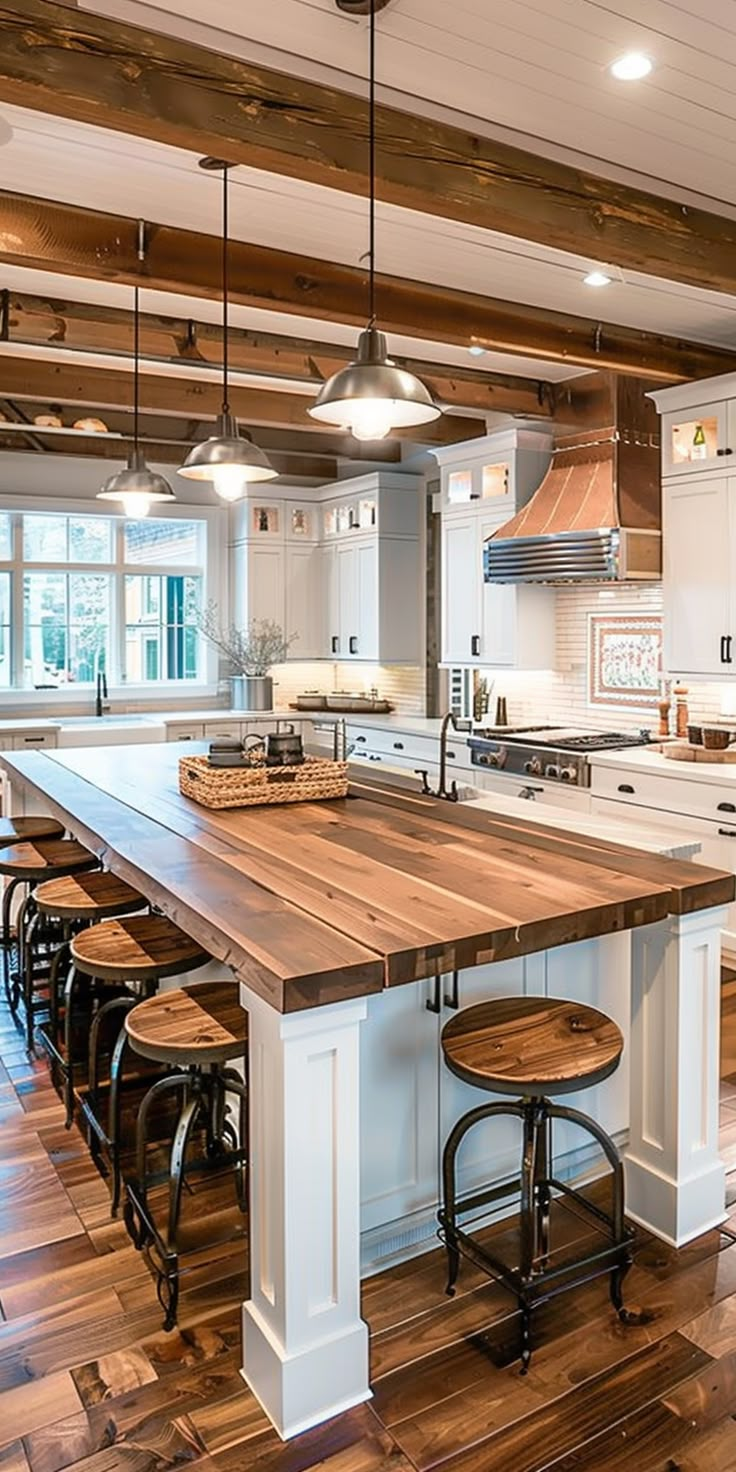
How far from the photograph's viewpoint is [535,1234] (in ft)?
7.07

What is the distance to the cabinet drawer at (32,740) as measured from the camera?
6.31 meters

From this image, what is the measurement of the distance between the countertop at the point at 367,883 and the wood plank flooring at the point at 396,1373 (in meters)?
0.85

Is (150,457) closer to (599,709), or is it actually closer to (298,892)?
(599,709)

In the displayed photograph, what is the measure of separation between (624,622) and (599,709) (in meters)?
0.56

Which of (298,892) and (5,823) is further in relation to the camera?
(5,823)

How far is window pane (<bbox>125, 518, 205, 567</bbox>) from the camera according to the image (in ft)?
24.7

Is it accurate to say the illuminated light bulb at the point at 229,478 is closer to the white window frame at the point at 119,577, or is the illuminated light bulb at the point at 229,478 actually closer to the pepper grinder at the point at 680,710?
the pepper grinder at the point at 680,710

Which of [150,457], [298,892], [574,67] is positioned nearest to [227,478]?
[574,67]

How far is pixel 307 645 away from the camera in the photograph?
25.6 feet

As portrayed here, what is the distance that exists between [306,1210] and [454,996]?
71 cm

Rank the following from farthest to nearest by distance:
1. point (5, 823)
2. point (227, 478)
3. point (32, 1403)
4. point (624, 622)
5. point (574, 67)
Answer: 1. point (624, 622)
2. point (5, 823)
3. point (227, 478)
4. point (574, 67)
5. point (32, 1403)

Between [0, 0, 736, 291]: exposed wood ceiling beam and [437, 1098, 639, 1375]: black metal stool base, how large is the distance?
2.45m

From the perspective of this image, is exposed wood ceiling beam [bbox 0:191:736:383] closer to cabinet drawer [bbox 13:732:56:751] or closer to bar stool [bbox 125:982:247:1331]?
bar stool [bbox 125:982:247:1331]

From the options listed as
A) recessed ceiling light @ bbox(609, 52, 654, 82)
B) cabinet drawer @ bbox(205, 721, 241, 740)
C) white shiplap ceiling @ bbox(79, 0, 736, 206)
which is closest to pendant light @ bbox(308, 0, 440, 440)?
white shiplap ceiling @ bbox(79, 0, 736, 206)
